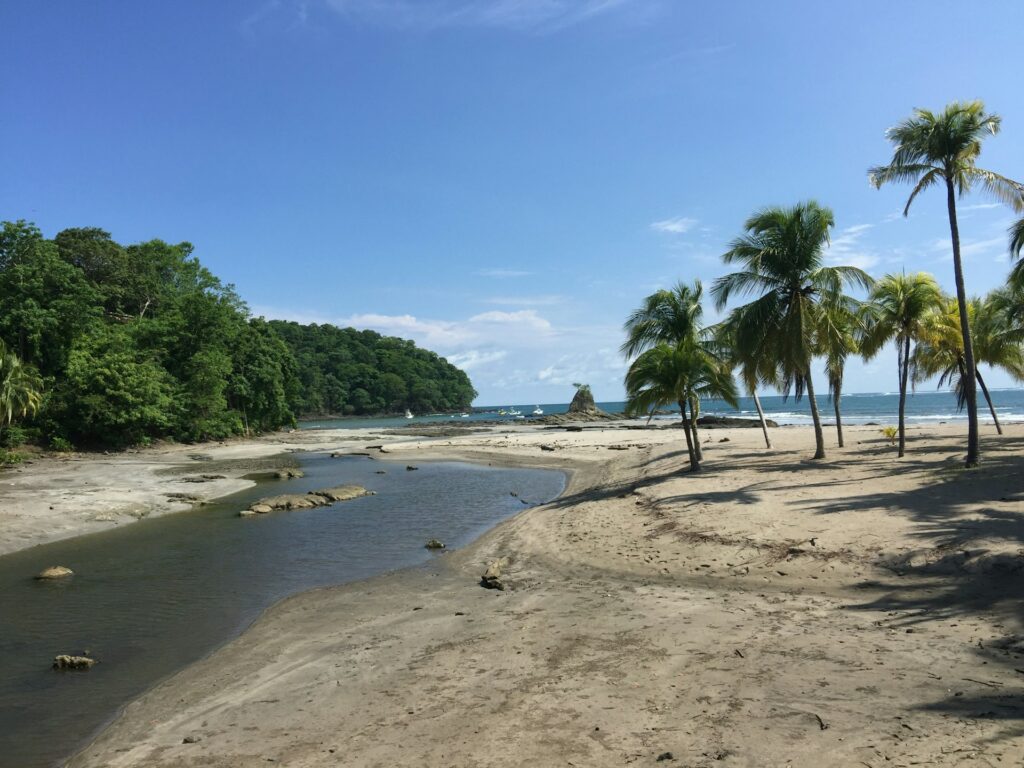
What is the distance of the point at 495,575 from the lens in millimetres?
12430

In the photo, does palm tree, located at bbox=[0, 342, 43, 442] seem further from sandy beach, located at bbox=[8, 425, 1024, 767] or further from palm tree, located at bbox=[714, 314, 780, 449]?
palm tree, located at bbox=[714, 314, 780, 449]

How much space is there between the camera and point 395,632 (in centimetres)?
925

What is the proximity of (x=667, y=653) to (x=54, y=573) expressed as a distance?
47.3ft

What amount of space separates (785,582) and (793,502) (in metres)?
4.81

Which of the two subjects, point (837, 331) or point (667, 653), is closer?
point (667, 653)

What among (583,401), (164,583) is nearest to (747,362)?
(164,583)

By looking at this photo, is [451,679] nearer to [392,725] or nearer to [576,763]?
[392,725]

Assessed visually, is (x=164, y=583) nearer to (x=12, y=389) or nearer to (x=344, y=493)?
(x=344, y=493)

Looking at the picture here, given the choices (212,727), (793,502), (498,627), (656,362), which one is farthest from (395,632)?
(656,362)

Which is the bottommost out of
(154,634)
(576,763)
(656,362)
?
(154,634)

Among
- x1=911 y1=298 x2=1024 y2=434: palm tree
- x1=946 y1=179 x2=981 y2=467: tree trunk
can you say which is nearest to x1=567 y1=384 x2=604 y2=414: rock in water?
x1=911 y1=298 x2=1024 y2=434: palm tree

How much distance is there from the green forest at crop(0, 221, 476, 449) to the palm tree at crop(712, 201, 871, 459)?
3791 cm

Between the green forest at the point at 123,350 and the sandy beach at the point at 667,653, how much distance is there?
112 ft

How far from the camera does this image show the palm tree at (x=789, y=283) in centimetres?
2127
